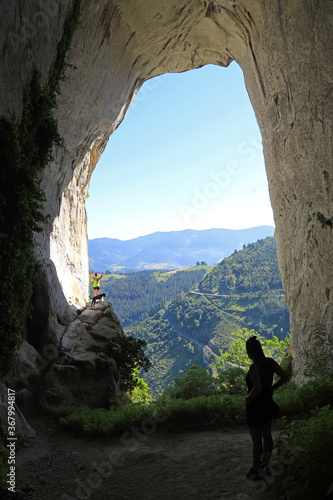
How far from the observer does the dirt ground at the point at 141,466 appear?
5469 mm

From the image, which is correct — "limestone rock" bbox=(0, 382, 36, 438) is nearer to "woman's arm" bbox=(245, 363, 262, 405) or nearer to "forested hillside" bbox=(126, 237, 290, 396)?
"woman's arm" bbox=(245, 363, 262, 405)

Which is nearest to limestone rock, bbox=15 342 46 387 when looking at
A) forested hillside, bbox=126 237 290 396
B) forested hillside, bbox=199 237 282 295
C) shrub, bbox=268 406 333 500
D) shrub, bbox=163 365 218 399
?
shrub, bbox=163 365 218 399

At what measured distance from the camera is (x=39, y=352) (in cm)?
1327

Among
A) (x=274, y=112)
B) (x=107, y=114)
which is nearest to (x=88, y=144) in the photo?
(x=107, y=114)

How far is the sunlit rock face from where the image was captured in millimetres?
10781

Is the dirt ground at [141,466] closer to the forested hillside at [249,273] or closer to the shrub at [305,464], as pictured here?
the shrub at [305,464]

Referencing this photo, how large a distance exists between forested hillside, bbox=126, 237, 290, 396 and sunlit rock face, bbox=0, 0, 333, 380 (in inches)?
2962

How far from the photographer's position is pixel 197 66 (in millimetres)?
24266

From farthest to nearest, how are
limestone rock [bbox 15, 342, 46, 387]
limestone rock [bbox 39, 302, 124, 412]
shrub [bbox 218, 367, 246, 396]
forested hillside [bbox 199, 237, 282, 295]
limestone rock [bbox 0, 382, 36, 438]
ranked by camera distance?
1. forested hillside [bbox 199, 237, 282, 295]
2. shrub [bbox 218, 367, 246, 396]
3. limestone rock [bbox 39, 302, 124, 412]
4. limestone rock [bbox 15, 342, 46, 387]
5. limestone rock [bbox 0, 382, 36, 438]

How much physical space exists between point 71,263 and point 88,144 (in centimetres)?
725

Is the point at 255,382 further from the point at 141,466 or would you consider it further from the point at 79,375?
the point at 79,375

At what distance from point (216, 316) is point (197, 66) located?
10160cm

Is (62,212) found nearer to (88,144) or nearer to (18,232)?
(88,144)

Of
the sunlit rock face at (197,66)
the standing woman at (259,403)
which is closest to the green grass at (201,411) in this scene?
the sunlit rock face at (197,66)
